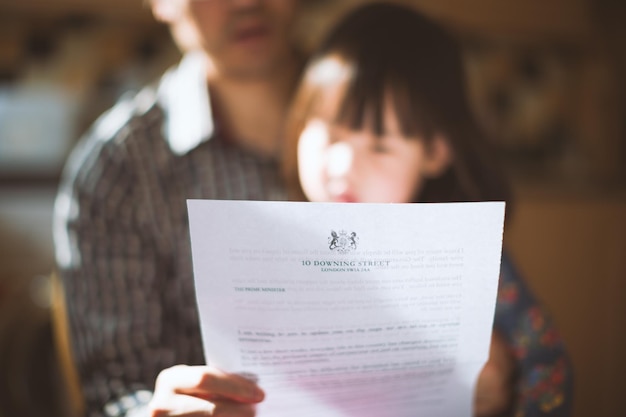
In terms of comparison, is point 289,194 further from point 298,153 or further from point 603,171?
point 603,171

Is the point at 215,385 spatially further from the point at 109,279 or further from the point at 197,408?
the point at 109,279

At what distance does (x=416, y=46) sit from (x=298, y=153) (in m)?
0.23

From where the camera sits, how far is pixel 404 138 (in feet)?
2.36

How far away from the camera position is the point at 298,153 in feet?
2.51

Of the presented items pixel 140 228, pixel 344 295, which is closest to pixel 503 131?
pixel 140 228

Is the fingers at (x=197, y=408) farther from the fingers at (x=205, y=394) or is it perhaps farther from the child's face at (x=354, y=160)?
the child's face at (x=354, y=160)

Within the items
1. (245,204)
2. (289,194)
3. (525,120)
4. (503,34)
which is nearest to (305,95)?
(289,194)

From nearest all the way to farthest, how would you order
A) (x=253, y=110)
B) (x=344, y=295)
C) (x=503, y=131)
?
(x=344, y=295) < (x=253, y=110) < (x=503, y=131)

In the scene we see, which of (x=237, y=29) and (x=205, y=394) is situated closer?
(x=205, y=394)

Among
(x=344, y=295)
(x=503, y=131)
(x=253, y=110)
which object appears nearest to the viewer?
(x=344, y=295)

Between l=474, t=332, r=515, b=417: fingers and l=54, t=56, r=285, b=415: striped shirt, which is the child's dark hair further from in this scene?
l=474, t=332, r=515, b=417: fingers

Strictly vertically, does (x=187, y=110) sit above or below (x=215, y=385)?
above

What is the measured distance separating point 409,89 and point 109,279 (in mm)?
500

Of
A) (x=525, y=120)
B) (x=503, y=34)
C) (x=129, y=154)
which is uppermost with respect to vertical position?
(x=503, y=34)
